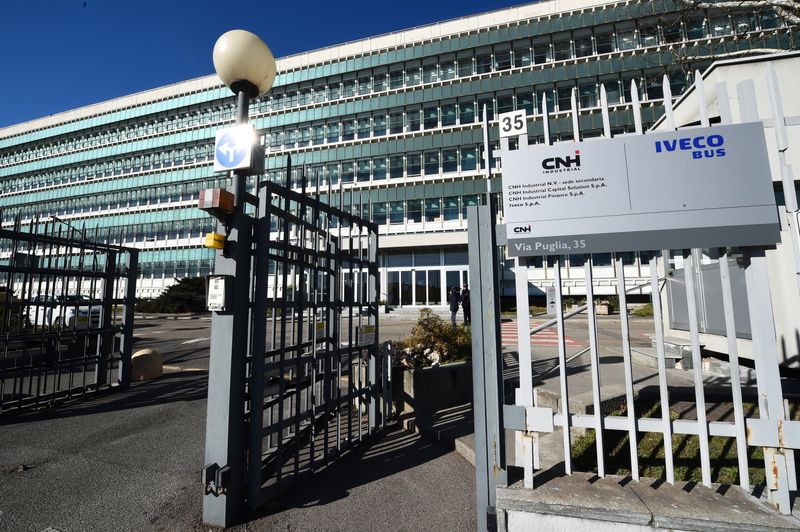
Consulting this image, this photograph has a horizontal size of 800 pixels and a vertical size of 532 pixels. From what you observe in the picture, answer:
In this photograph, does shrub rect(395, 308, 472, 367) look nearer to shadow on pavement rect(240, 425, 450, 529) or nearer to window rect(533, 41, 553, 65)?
shadow on pavement rect(240, 425, 450, 529)

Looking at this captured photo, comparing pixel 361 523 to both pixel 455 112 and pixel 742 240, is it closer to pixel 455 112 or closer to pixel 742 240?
pixel 742 240

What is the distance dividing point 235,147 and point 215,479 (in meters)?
2.84

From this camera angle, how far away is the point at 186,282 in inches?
1426

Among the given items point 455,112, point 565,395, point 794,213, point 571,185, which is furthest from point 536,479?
point 455,112

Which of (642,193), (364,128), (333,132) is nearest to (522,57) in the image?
(364,128)

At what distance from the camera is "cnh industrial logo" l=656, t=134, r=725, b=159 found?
8.12ft

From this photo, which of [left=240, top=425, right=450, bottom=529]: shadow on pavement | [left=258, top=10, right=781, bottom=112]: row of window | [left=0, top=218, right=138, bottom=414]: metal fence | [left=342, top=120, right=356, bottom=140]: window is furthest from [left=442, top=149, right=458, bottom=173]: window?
[left=240, top=425, right=450, bottom=529]: shadow on pavement

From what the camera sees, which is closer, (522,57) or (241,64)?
(241,64)

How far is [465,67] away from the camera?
3556 cm

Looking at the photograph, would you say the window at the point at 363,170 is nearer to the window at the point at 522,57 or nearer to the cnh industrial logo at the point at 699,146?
the window at the point at 522,57

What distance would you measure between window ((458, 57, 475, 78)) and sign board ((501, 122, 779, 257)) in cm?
3718

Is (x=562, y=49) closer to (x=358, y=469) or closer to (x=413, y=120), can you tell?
(x=413, y=120)

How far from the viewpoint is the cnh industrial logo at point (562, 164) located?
262 cm

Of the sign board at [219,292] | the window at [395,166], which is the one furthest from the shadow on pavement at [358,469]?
the window at [395,166]
